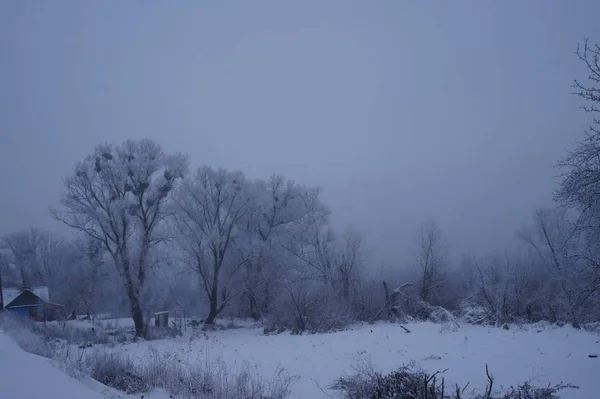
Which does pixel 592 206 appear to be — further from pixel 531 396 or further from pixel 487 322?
pixel 487 322

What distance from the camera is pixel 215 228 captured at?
1171 inches

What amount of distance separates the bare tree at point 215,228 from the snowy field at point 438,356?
15.4 meters

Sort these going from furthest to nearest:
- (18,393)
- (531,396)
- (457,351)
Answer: (457,351), (531,396), (18,393)

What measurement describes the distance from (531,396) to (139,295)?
21.7 m

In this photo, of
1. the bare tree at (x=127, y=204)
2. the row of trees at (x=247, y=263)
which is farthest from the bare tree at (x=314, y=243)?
the bare tree at (x=127, y=204)

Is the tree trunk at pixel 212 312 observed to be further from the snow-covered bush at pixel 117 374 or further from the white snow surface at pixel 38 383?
the white snow surface at pixel 38 383

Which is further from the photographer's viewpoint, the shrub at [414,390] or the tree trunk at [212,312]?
the tree trunk at [212,312]

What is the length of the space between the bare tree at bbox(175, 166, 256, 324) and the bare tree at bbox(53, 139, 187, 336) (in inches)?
197

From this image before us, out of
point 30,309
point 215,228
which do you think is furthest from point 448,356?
point 30,309

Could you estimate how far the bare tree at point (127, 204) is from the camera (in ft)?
73.0

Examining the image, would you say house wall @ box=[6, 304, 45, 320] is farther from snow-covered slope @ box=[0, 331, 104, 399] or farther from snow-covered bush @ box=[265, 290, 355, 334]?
snow-covered slope @ box=[0, 331, 104, 399]

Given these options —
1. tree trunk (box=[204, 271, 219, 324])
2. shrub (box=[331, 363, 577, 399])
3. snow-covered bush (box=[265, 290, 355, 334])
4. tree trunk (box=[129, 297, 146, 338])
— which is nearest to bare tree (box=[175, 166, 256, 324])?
tree trunk (box=[204, 271, 219, 324])

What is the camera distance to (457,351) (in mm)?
9648

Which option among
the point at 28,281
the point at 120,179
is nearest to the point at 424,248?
the point at 120,179
